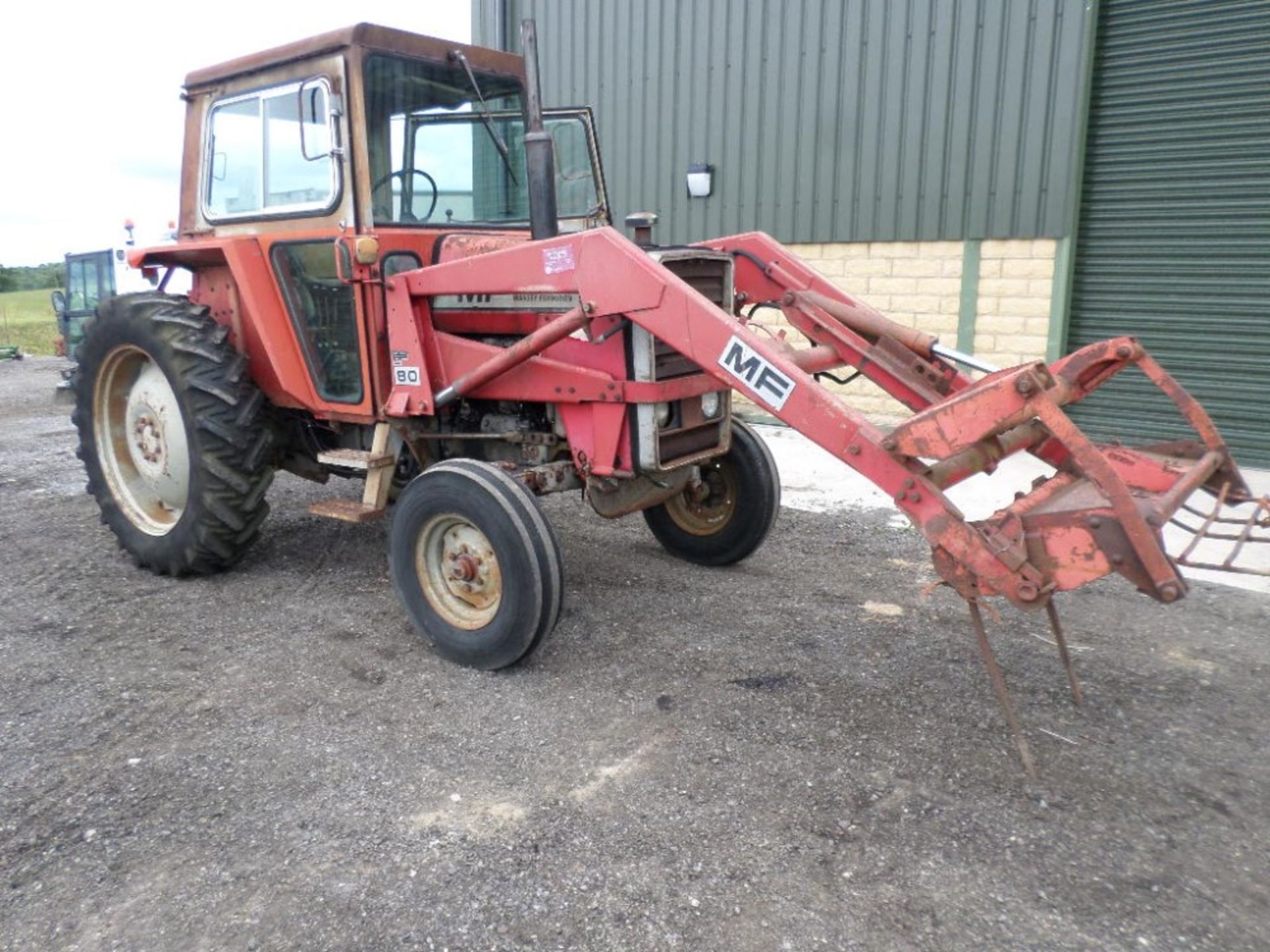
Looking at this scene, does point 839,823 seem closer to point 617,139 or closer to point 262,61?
point 262,61

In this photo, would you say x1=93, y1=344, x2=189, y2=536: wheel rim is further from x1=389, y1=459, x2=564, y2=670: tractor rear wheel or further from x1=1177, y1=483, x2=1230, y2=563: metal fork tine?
x1=1177, y1=483, x2=1230, y2=563: metal fork tine

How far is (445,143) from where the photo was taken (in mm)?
4621

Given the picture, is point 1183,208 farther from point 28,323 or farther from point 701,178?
point 28,323

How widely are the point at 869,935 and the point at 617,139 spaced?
901cm

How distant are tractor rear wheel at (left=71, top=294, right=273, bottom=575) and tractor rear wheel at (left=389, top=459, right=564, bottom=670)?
1.11 meters

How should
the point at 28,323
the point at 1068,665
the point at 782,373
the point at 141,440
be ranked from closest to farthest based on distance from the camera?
the point at 782,373 < the point at 1068,665 < the point at 141,440 < the point at 28,323

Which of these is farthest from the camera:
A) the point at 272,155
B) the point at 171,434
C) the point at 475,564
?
the point at 171,434

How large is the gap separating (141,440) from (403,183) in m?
2.02

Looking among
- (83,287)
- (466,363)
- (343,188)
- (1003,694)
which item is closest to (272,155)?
(343,188)

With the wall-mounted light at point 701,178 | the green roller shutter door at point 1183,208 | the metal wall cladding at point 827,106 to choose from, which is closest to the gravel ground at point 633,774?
the green roller shutter door at point 1183,208

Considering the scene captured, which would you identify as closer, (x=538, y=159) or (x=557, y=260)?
(x=557, y=260)

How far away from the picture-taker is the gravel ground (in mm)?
2477

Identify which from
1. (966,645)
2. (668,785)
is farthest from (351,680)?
(966,645)

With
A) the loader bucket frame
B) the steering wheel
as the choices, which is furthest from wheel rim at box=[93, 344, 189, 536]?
the steering wheel
